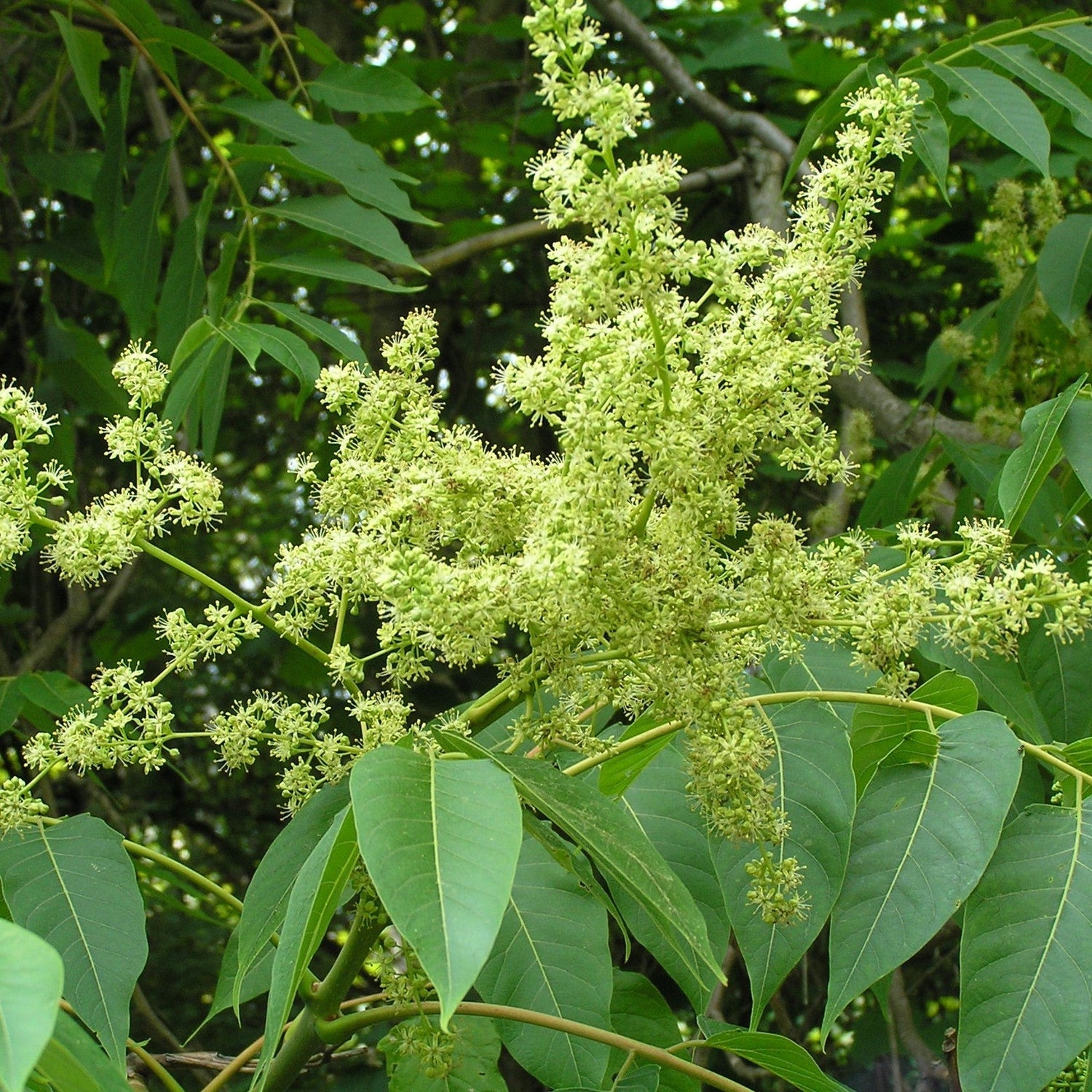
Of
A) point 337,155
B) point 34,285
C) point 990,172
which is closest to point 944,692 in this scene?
point 337,155

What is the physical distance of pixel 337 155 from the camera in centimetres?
263

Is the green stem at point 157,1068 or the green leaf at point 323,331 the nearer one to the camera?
the green stem at point 157,1068

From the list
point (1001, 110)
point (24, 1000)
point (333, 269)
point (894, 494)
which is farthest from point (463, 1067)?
point (1001, 110)

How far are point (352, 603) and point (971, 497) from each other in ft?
5.42

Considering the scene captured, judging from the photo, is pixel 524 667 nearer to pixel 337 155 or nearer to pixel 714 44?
pixel 337 155

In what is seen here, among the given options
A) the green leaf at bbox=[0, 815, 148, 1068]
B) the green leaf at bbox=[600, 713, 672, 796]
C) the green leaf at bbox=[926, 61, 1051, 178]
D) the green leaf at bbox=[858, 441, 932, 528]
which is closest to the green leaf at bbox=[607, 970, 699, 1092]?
the green leaf at bbox=[600, 713, 672, 796]

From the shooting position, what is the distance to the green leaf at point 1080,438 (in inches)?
69.1

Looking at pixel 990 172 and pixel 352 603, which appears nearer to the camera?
pixel 352 603

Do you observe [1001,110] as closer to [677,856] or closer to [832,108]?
[832,108]

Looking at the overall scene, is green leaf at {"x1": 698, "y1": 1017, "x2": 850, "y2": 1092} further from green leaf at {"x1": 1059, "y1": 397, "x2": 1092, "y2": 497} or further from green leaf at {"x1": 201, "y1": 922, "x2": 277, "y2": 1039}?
green leaf at {"x1": 1059, "y1": 397, "x2": 1092, "y2": 497}

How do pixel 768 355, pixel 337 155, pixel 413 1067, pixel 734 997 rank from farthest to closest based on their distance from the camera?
pixel 734 997 < pixel 337 155 < pixel 413 1067 < pixel 768 355

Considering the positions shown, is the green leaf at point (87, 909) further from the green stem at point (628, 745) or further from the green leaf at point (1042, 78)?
the green leaf at point (1042, 78)

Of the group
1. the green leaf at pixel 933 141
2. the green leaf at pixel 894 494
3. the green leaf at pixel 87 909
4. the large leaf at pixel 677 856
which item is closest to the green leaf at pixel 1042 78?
the green leaf at pixel 933 141

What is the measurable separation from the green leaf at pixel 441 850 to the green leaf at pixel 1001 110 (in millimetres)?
1558
